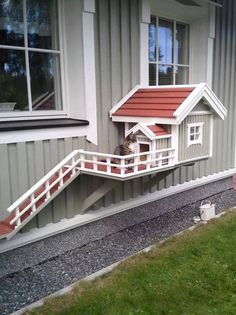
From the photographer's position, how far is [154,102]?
9.96ft

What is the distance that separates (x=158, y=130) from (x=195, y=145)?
0.47m

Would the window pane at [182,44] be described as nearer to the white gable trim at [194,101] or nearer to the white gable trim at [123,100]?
the white gable trim at [123,100]

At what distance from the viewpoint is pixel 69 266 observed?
2.89m

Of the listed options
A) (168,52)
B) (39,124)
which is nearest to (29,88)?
(39,124)

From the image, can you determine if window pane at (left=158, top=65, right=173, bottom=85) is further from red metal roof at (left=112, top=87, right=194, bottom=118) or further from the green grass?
the green grass

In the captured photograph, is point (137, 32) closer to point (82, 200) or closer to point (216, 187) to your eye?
point (82, 200)

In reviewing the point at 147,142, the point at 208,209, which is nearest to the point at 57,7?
the point at 147,142

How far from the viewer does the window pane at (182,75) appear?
4.43 meters

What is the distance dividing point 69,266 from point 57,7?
7.73 feet

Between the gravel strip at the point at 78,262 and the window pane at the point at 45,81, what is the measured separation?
4.41ft

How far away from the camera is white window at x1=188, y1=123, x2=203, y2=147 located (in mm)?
2986

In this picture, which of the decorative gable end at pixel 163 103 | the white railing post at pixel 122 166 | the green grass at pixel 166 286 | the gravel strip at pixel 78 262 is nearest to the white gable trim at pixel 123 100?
the decorative gable end at pixel 163 103

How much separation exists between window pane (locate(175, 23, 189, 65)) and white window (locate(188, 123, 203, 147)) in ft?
5.30

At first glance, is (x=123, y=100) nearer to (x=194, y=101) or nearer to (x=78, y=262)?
(x=194, y=101)
